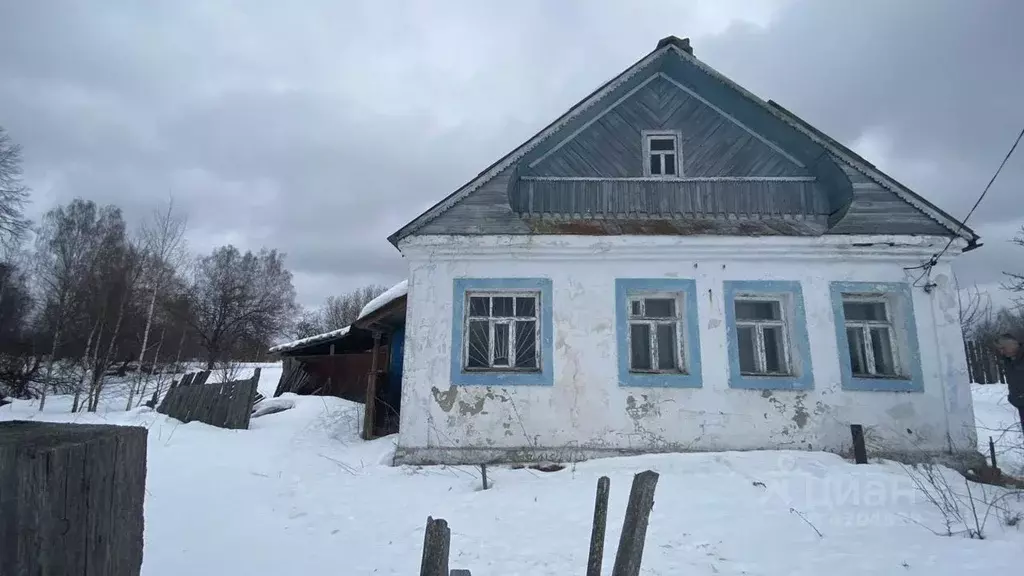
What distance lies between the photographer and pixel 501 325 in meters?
7.90

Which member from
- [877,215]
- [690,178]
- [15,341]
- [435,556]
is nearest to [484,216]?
[690,178]

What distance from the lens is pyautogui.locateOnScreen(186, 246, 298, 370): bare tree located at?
99.2 feet

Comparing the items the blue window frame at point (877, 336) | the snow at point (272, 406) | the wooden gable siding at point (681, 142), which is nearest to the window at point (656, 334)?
the wooden gable siding at point (681, 142)

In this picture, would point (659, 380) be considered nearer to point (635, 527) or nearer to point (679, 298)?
point (679, 298)

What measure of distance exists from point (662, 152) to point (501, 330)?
392 centimetres

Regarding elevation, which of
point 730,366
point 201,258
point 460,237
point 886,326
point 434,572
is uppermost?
point 201,258

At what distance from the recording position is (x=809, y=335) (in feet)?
25.0

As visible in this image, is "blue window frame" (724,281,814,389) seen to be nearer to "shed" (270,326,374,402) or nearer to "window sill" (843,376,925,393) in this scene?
"window sill" (843,376,925,393)

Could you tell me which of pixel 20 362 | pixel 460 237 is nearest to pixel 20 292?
pixel 20 362

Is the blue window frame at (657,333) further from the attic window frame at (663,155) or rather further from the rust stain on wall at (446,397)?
the rust stain on wall at (446,397)

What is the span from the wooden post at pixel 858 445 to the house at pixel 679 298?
42cm

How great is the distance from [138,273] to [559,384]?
18.3 metres

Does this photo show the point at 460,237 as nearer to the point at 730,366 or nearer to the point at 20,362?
the point at 730,366

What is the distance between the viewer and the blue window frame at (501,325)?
7.61 meters
